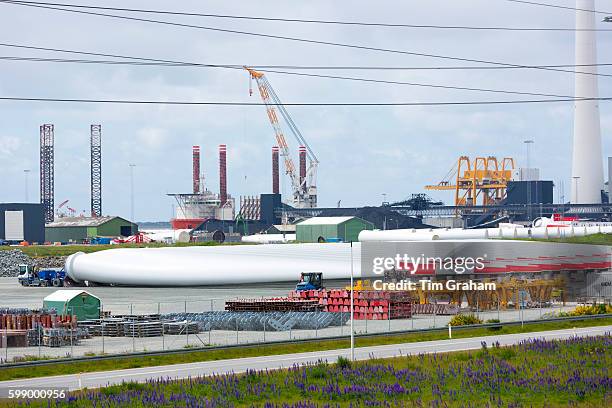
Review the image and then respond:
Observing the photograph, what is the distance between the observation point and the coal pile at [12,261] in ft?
508

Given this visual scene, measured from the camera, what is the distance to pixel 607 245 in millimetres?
85500

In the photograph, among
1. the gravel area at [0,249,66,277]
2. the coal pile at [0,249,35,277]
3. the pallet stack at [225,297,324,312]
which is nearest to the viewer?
the pallet stack at [225,297,324,312]

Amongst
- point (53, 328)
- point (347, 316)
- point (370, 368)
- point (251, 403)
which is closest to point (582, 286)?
point (347, 316)

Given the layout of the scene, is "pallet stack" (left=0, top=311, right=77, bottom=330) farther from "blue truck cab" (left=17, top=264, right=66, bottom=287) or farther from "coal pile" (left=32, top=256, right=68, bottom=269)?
"coal pile" (left=32, top=256, right=68, bottom=269)

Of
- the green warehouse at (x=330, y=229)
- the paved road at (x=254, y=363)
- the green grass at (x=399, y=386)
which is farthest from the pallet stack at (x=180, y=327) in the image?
the green warehouse at (x=330, y=229)

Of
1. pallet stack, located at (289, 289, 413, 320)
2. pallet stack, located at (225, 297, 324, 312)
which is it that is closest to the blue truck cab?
pallet stack, located at (225, 297, 324, 312)

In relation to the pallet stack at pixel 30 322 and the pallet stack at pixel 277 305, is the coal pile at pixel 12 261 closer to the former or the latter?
the pallet stack at pixel 277 305

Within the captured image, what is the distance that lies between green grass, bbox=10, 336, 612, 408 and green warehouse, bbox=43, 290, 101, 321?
34.6m

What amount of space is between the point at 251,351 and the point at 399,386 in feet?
59.1

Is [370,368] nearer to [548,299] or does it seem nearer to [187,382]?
[187,382]

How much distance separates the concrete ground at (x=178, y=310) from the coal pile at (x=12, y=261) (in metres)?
42.0

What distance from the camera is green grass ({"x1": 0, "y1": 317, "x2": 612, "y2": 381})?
4000 centimetres

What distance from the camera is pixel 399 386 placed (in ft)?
93.2

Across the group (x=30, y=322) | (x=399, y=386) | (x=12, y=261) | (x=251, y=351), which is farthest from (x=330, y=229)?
(x=399, y=386)
